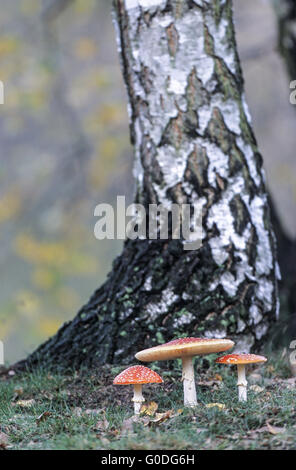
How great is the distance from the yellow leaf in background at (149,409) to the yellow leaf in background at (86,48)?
27.3ft

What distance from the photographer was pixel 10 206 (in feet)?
33.7

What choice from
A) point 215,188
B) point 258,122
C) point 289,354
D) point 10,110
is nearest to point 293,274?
point 289,354

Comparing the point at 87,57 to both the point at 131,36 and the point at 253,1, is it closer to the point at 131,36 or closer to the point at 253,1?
the point at 253,1

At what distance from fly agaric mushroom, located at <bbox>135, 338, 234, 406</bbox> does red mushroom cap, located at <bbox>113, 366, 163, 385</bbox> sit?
10cm

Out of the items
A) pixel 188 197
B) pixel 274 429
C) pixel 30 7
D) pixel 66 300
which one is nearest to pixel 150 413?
pixel 274 429

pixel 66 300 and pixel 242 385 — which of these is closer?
pixel 242 385

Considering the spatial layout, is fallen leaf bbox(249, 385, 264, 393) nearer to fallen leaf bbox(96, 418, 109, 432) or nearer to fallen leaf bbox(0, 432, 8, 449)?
fallen leaf bbox(96, 418, 109, 432)

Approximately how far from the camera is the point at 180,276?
155 inches

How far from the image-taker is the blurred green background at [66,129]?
952 centimetres

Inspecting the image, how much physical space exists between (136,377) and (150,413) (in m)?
0.22

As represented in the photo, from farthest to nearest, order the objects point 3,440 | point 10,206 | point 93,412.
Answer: point 10,206
point 93,412
point 3,440

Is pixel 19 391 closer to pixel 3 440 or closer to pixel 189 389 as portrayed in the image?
pixel 3 440

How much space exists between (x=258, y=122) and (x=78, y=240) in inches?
174

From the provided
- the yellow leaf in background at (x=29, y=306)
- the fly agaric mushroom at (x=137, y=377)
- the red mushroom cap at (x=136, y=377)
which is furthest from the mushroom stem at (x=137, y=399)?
the yellow leaf in background at (x=29, y=306)
